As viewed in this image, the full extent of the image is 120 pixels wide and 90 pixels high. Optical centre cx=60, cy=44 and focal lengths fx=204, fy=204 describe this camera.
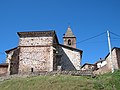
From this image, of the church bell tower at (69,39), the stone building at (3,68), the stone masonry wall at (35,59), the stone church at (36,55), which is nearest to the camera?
the stone church at (36,55)

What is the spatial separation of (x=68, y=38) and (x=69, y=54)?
14.8 m

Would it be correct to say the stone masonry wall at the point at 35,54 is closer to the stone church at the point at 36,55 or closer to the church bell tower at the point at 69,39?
the stone church at the point at 36,55

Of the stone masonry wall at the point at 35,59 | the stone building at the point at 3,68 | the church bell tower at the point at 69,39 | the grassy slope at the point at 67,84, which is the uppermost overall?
the church bell tower at the point at 69,39

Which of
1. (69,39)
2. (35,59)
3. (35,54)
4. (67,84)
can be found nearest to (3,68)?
(35,59)

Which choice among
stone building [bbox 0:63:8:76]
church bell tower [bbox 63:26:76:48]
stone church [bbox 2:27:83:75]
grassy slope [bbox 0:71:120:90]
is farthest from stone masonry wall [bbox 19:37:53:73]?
church bell tower [bbox 63:26:76:48]

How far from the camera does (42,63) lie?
35.2 metres

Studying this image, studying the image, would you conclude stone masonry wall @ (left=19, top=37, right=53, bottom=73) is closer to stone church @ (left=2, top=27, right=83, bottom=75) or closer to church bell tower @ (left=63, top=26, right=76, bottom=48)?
stone church @ (left=2, top=27, right=83, bottom=75)

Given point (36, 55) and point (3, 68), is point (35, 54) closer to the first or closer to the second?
point (36, 55)

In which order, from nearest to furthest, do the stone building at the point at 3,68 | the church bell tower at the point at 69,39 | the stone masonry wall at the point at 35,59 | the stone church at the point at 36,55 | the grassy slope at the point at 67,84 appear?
the grassy slope at the point at 67,84
the stone church at the point at 36,55
the stone masonry wall at the point at 35,59
the stone building at the point at 3,68
the church bell tower at the point at 69,39

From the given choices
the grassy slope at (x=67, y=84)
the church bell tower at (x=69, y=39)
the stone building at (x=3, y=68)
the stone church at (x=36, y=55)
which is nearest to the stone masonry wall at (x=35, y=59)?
the stone church at (x=36, y=55)

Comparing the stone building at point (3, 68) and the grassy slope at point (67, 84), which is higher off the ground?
the stone building at point (3, 68)

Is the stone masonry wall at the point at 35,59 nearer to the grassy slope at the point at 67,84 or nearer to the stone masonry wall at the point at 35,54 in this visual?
the stone masonry wall at the point at 35,54

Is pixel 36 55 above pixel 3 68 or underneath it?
above

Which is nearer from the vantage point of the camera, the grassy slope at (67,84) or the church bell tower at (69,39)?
the grassy slope at (67,84)
